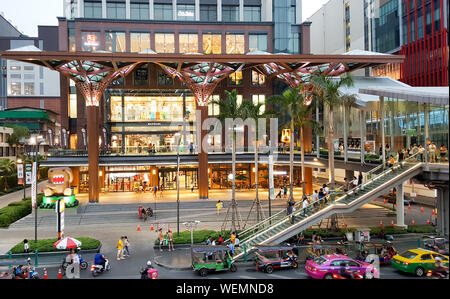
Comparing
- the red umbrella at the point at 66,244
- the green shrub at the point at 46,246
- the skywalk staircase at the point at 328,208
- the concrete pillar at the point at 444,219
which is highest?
the concrete pillar at the point at 444,219

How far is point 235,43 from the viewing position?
228 ft

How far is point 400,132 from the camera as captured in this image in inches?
1149

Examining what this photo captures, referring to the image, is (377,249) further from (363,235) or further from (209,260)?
(209,260)

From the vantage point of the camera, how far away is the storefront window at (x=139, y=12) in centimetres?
7169

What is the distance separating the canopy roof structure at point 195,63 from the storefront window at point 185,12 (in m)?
26.0

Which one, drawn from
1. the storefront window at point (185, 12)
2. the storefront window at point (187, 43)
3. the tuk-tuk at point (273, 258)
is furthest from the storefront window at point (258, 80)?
the tuk-tuk at point (273, 258)

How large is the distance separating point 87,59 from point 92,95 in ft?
20.2

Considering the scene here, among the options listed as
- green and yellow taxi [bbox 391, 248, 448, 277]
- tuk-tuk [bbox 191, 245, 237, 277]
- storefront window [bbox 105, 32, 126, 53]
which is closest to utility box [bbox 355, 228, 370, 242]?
tuk-tuk [bbox 191, 245, 237, 277]

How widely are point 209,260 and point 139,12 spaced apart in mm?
61484

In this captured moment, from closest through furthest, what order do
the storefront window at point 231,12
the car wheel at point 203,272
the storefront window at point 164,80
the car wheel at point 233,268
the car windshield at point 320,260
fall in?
the car windshield at point 320,260 → the car wheel at point 203,272 → the car wheel at point 233,268 → the storefront window at point 164,80 → the storefront window at point 231,12

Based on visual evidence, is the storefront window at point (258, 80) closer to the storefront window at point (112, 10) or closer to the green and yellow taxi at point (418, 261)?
the storefront window at point (112, 10)

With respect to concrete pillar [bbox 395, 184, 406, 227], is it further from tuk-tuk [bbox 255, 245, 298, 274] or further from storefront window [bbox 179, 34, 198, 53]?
storefront window [bbox 179, 34, 198, 53]
